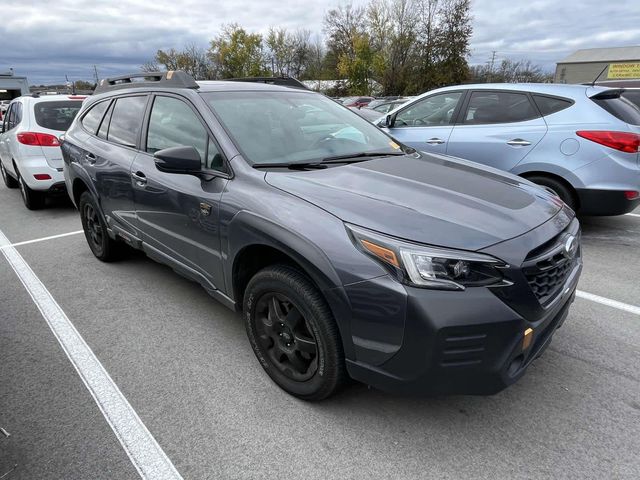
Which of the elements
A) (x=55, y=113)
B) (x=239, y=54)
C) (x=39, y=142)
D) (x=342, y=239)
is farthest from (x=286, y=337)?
(x=239, y=54)

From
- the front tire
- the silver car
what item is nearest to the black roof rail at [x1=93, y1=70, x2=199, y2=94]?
the front tire

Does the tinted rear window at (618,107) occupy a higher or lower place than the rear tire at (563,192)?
higher

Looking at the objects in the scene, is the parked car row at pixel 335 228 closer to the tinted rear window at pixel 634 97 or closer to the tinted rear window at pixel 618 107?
the tinted rear window at pixel 618 107

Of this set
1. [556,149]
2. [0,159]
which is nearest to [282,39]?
[0,159]

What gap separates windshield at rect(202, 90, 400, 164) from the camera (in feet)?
9.19

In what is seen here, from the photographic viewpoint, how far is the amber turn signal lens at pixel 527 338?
1928 mm

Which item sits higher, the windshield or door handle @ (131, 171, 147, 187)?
the windshield

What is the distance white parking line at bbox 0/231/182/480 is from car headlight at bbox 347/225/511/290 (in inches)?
54.8

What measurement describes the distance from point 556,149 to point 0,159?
379 inches

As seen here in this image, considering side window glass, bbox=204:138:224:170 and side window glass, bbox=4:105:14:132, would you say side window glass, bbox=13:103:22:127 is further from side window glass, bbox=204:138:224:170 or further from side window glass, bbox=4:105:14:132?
side window glass, bbox=204:138:224:170

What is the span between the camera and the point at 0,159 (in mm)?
8594

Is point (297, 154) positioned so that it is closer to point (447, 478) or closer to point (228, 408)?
point (228, 408)

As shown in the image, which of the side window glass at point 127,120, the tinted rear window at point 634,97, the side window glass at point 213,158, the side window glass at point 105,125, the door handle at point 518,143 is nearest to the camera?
the side window glass at point 213,158

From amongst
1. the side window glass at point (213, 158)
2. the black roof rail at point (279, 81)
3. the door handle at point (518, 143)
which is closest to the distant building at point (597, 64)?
the door handle at point (518, 143)
